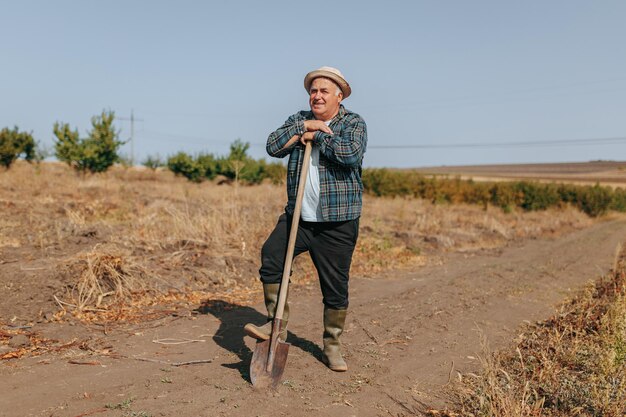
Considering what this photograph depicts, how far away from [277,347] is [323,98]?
180 cm

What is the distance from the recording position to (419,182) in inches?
1275

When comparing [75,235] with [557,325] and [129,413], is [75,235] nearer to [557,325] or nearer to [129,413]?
[129,413]

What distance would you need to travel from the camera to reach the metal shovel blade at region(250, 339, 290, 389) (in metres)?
3.50

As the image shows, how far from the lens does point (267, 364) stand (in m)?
3.56

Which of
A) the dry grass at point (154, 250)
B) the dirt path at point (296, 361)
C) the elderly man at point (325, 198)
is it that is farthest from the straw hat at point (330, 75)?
the dry grass at point (154, 250)

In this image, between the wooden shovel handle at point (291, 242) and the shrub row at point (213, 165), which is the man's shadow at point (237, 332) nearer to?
the wooden shovel handle at point (291, 242)

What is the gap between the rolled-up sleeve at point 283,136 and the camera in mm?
3791

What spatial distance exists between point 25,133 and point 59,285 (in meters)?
31.3

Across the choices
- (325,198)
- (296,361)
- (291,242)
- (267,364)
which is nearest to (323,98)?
(325,198)

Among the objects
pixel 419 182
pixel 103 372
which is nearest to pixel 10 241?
A: pixel 103 372

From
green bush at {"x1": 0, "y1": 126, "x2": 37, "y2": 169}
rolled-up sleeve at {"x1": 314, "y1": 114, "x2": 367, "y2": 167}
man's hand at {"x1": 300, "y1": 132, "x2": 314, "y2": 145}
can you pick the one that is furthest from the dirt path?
green bush at {"x1": 0, "y1": 126, "x2": 37, "y2": 169}

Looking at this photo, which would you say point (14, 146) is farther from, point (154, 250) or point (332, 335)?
point (332, 335)

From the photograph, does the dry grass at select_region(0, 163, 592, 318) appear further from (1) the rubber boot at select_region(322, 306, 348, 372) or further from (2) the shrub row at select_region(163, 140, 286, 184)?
(2) the shrub row at select_region(163, 140, 286, 184)

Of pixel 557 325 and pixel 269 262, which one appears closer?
pixel 269 262
